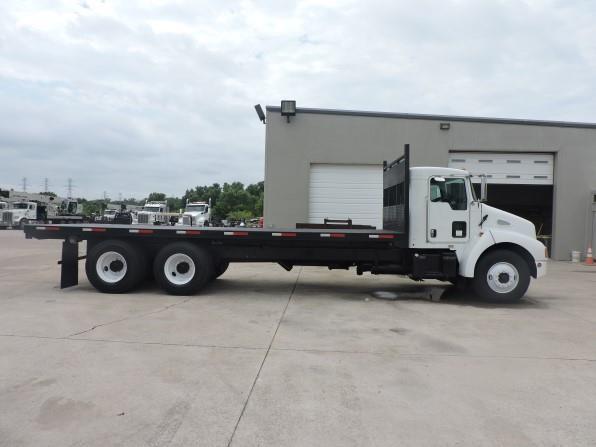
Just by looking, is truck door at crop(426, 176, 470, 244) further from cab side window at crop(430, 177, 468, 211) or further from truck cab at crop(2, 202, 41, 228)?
truck cab at crop(2, 202, 41, 228)

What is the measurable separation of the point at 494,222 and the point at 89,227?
26.6 feet

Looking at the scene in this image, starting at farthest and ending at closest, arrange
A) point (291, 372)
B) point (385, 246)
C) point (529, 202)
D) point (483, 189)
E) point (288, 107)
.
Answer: point (529, 202), point (288, 107), point (385, 246), point (483, 189), point (291, 372)

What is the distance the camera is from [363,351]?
5.24m

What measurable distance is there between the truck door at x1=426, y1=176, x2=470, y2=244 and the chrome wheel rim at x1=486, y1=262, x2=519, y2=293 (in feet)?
2.56

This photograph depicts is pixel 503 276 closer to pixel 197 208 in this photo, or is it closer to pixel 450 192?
pixel 450 192

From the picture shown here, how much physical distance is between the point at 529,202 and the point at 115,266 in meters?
20.7

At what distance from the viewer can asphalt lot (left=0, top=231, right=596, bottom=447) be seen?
3.29 m

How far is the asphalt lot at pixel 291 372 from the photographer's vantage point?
3.29 metres

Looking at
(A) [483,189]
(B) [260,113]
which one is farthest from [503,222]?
(B) [260,113]

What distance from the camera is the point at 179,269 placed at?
8719 mm

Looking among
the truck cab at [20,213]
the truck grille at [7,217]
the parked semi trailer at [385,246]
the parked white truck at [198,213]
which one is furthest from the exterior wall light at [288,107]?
the truck grille at [7,217]

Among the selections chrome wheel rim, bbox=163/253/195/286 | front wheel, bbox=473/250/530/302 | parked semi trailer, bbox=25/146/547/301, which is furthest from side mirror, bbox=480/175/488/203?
chrome wheel rim, bbox=163/253/195/286

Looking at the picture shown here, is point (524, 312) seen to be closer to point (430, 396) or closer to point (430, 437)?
point (430, 396)

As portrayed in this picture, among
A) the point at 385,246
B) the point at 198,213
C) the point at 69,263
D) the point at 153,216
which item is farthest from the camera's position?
the point at 153,216
